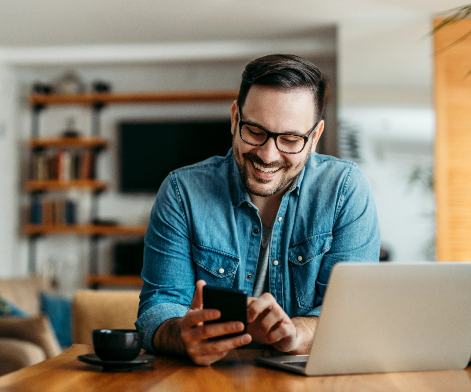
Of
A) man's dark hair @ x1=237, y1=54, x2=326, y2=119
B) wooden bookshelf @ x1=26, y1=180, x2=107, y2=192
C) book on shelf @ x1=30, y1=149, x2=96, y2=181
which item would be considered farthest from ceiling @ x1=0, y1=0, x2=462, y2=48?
man's dark hair @ x1=237, y1=54, x2=326, y2=119

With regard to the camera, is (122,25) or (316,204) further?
(122,25)

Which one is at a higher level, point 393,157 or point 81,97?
point 81,97

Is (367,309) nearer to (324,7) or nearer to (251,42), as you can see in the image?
(324,7)

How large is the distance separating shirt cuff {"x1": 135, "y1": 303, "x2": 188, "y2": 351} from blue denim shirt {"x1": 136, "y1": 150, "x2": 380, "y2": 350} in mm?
96

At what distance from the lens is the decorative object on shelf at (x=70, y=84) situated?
17.9 ft

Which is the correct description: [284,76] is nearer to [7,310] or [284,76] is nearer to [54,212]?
[7,310]

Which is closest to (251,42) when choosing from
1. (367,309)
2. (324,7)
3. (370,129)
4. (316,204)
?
(324,7)

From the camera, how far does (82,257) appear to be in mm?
5477

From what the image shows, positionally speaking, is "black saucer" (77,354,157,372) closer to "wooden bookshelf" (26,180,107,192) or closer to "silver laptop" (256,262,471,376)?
"silver laptop" (256,262,471,376)

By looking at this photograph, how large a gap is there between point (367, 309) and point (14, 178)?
5.18m

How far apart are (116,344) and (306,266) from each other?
62 cm

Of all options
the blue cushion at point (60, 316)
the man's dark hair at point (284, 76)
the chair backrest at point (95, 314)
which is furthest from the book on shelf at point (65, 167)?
the man's dark hair at point (284, 76)

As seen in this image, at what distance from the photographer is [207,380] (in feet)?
2.99

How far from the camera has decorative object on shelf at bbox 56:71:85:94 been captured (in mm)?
5449
